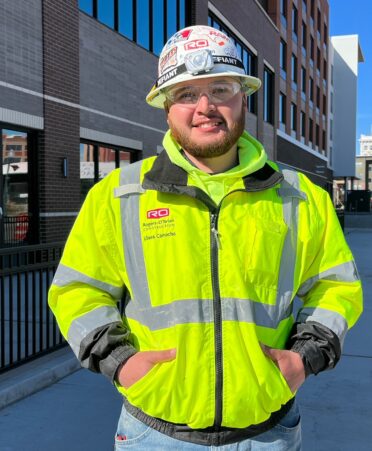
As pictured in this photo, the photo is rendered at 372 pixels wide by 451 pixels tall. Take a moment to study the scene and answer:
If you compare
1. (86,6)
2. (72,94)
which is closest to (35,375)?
(72,94)

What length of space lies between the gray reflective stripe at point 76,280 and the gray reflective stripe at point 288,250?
548 mm

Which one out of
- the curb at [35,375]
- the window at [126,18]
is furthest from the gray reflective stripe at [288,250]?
the window at [126,18]

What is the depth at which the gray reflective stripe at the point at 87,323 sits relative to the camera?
1.62m

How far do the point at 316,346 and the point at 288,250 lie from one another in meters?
0.32

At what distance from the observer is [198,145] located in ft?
5.54

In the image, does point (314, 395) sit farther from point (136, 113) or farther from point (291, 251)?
point (136, 113)

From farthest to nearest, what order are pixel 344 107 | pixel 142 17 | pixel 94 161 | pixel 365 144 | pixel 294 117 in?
1. pixel 365 144
2. pixel 344 107
3. pixel 294 117
4. pixel 142 17
5. pixel 94 161

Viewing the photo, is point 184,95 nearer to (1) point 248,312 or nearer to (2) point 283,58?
(1) point 248,312

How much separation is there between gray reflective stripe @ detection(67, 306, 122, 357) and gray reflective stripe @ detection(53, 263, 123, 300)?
3.0 inches

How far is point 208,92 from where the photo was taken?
1711 mm

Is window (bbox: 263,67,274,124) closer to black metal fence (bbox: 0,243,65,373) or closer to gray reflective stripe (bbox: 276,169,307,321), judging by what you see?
black metal fence (bbox: 0,243,65,373)

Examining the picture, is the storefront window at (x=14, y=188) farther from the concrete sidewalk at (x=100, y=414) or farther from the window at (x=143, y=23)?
the window at (x=143, y=23)

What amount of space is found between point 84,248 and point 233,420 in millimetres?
719

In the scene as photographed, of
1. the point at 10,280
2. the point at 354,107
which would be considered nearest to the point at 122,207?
the point at 10,280
